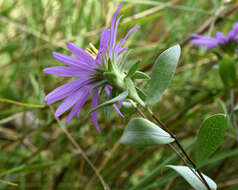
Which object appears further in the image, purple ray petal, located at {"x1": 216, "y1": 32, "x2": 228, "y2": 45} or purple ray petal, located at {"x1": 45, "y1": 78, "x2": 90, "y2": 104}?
purple ray petal, located at {"x1": 216, "y1": 32, "x2": 228, "y2": 45}

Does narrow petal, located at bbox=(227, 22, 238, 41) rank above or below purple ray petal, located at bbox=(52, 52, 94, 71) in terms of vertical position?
below

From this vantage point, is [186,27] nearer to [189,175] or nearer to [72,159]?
[72,159]

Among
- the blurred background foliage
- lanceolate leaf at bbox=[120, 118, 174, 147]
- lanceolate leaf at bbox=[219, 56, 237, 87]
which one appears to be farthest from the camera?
the blurred background foliage

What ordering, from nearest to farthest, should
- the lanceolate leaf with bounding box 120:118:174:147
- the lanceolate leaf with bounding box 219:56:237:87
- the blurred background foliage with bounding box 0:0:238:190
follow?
the lanceolate leaf with bounding box 120:118:174:147 → the lanceolate leaf with bounding box 219:56:237:87 → the blurred background foliage with bounding box 0:0:238:190

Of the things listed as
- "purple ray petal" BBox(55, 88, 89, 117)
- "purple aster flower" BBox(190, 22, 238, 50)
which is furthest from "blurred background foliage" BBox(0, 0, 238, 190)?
"purple ray petal" BBox(55, 88, 89, 117)

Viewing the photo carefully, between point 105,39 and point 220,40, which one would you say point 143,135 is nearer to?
point 105,39

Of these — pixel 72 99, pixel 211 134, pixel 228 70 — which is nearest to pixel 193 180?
pixel 211 134

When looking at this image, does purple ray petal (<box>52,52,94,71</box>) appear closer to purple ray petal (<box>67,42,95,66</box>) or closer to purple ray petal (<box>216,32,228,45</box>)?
purple ray petal (<box>67,42,95,66</box>)
